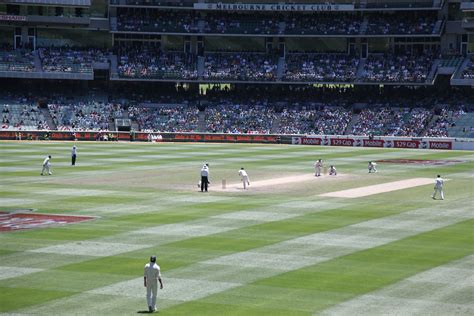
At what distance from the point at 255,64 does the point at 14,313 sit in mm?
91963

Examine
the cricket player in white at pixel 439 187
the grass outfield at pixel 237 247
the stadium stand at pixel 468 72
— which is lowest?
the grass outfield at pixel 237 247

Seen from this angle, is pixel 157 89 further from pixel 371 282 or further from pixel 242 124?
pixel 371 282

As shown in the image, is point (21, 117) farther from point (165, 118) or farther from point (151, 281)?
point (151, 281)

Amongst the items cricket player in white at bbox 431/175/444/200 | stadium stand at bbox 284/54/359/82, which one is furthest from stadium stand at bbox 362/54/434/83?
cricket player in white at bbox 431/175/444/200

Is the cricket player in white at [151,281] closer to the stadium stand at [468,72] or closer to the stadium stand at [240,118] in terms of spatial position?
the stadium stand at [240,118]

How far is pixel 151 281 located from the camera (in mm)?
22656

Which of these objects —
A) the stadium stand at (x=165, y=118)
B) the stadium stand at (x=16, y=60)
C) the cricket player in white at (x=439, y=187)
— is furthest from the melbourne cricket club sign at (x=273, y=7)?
the cricket player in white at (x=439, y=187)

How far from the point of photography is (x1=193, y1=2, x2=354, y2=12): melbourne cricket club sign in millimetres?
110812

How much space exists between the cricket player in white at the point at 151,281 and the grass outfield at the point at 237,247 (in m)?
0.41

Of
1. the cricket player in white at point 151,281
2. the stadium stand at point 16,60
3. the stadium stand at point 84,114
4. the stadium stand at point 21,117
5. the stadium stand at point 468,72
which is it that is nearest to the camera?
the cricket player in white at point 151,281

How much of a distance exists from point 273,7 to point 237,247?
273ft

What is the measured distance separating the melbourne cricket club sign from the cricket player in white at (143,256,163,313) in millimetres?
91086

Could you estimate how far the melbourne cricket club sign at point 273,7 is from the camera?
111 metres

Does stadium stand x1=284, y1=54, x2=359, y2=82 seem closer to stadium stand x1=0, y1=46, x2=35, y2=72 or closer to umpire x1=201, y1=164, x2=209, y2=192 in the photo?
stadium stand x1=0, y1=46, x2=35, y2=72
